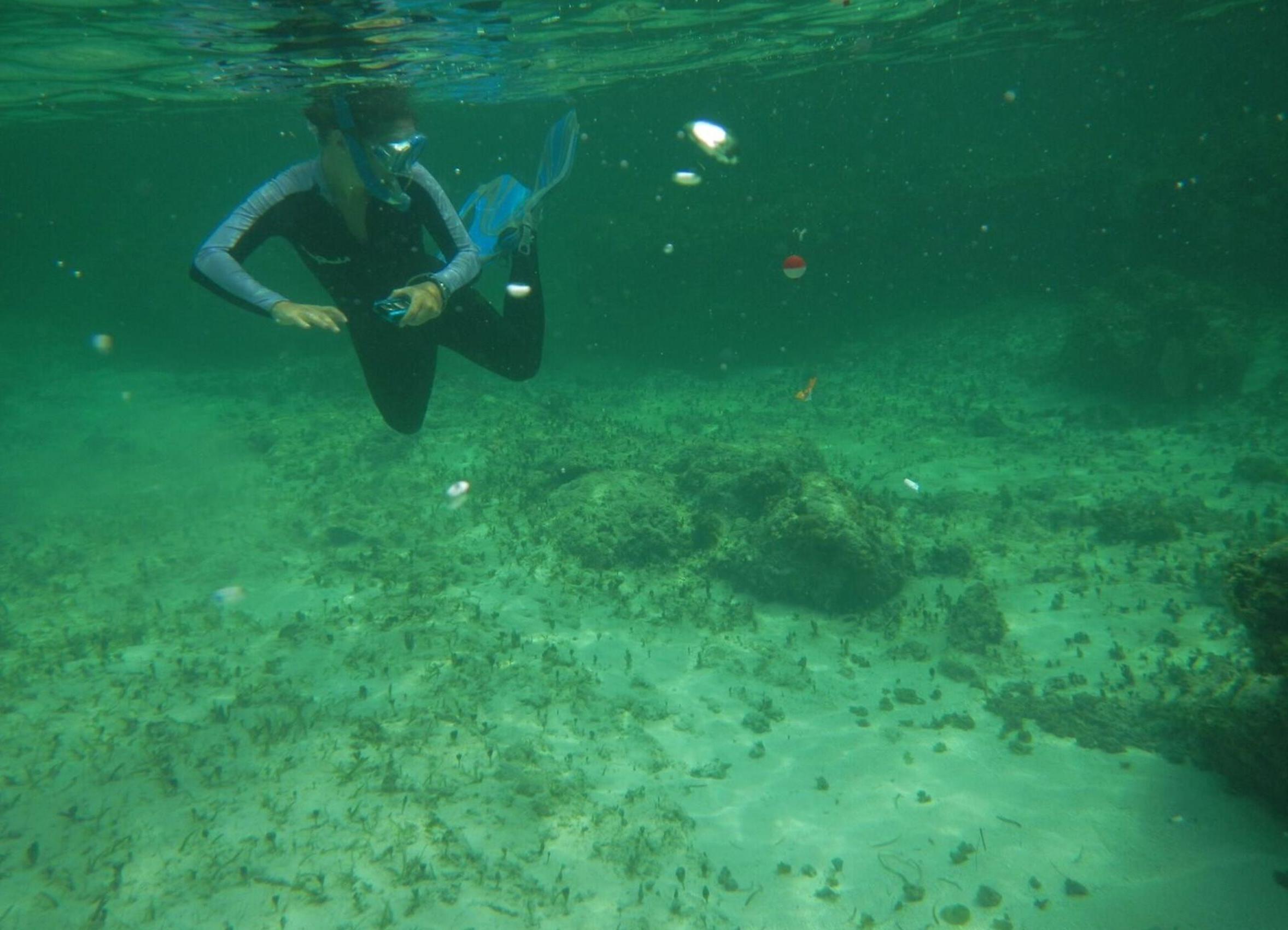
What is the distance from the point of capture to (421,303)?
4344 mm

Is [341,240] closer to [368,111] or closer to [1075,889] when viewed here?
[368,111]

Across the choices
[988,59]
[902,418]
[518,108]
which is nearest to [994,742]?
[902,418]

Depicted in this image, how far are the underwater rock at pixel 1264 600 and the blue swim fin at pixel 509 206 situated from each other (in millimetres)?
6258

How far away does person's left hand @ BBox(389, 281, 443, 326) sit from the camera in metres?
4.27

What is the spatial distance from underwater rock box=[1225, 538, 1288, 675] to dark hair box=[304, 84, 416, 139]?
6937 millimetres

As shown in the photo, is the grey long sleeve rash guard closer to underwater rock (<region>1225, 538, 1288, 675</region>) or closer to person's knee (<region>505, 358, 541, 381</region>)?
person's knee (<region>505, 358, 541, 381</region>)

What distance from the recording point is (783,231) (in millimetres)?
22797

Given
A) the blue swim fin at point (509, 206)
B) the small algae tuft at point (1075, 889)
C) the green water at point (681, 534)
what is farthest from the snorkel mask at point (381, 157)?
the small algae tuft at point (1075, 889)

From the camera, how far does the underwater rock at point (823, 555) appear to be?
345 inches

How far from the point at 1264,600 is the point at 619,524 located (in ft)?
24.4

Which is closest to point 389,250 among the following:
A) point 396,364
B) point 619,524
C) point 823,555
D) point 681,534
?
point 396,364

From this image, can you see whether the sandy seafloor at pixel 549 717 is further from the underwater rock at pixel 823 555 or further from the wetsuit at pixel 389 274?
the wetsuit at pixel 389 274

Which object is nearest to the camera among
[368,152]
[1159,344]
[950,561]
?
[368,152]

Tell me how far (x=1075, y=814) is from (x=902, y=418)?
1279cm
